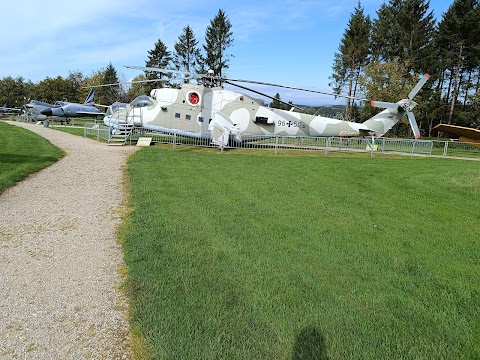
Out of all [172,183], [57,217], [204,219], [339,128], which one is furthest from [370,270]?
[339,128]

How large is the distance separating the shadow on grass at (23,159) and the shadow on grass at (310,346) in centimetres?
1051

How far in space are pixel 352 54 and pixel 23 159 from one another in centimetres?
3975

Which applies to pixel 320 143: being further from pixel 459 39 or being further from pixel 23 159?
pixel 459 39

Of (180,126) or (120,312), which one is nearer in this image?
(120,312)

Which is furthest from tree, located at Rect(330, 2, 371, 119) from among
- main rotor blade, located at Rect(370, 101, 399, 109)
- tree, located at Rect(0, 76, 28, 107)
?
tree, located at Rect(0, 76, 28, 107)

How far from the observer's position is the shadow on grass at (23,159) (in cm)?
1044

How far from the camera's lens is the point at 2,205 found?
620cm

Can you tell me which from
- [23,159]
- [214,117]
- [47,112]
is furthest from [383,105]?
[47,112]

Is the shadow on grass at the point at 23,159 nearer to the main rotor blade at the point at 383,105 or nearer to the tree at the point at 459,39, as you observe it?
the main rotor blade at the point at 383,105

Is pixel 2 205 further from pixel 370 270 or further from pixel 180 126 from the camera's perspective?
pixel 180 126

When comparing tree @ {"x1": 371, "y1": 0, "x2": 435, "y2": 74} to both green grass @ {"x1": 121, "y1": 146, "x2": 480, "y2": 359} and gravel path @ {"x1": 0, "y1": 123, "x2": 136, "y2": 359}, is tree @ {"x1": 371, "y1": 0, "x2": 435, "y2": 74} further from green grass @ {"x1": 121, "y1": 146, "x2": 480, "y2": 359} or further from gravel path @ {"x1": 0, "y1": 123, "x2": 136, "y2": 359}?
gravel path @ {"x1": 0, "y1": 123, "x2": 136, "y2": 359}

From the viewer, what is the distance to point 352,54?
41.8 meters

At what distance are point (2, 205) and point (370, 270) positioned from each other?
622 centimetres

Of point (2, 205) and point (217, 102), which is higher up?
point (217, 102)
